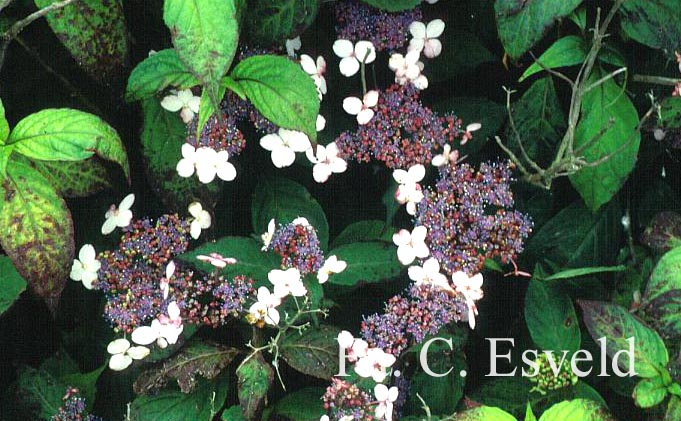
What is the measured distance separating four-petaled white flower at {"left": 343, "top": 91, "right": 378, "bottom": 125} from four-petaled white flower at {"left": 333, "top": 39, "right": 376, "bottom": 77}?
0.12 ft

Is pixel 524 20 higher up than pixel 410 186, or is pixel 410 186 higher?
pixel 524 20

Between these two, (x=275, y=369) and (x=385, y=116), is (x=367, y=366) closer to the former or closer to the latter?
(x=275, y=369)

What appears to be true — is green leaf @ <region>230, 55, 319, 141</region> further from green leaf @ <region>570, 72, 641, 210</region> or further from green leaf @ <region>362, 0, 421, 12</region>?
green leaf @ <region>570, 72, 641, 210</region>

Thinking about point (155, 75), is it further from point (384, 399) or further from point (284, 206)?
point (384, 399)

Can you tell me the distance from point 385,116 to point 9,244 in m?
0.50

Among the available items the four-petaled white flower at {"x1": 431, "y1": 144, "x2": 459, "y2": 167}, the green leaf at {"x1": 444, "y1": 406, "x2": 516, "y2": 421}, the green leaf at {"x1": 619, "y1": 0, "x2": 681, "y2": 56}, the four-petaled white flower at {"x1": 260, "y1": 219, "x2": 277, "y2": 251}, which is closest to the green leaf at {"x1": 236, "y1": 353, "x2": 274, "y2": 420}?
the four-petaled white flower at {"x1": 260, "y1": 219, "x2": 277, "y2": 251}

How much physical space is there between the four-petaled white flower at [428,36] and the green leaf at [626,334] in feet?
1.28

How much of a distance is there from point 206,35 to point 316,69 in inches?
12.4

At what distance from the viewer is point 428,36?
1.19 m

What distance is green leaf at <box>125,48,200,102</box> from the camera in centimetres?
104

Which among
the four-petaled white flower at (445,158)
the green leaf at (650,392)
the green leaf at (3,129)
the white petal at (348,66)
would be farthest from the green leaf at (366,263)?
the green leaf at (3,129)

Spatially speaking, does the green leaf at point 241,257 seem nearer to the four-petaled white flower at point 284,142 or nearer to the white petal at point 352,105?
the four-petaled white flower at point 284,142

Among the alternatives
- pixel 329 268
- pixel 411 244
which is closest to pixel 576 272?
pixel 411 244

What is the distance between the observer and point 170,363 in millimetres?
1147
